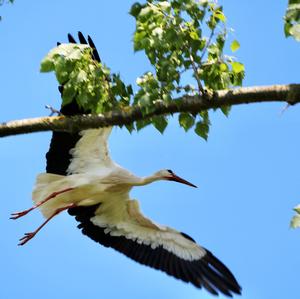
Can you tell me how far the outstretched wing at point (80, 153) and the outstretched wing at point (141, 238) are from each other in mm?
674

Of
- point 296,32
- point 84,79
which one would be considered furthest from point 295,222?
point 84,79

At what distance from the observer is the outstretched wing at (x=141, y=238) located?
30.5 feet

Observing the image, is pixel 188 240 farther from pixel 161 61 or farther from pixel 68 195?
pixel 161 61

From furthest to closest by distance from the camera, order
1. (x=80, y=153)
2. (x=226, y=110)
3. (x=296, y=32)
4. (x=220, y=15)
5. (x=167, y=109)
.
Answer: (x=80, y=153), (x=226, y=110), (x=167, y=109), (x=220, y=15), (x=296, y=32)

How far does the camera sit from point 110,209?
967 centimetres

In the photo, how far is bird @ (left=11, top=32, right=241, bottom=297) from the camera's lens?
8891mm

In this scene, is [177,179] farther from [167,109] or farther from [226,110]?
[167,109]

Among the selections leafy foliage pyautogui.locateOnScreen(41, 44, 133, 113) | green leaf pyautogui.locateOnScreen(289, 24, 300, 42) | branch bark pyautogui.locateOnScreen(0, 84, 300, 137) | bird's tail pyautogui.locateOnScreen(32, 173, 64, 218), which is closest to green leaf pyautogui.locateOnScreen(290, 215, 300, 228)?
green leaf pyautogui.locateOnScreen(289, 24, 300, 42)

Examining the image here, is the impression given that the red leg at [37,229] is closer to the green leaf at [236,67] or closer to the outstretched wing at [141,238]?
the outstretched wing at [141,238]

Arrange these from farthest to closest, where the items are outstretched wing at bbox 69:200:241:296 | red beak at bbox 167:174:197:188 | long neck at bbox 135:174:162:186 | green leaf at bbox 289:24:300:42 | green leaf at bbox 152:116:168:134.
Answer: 1. red beak at bbox 167:174:197:188
2. outstretched wing at bbox 69:200:241:296
3. long neck at bbox 135:174:162:186
4. green leaf at bbox 152:116:168:134
5. green leaf at bbox 289:24:300:42

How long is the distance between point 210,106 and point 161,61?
0.57 metres

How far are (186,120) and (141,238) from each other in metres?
4.21

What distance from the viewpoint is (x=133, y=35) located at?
5.33 m

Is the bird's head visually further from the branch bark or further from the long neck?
the branch bark
